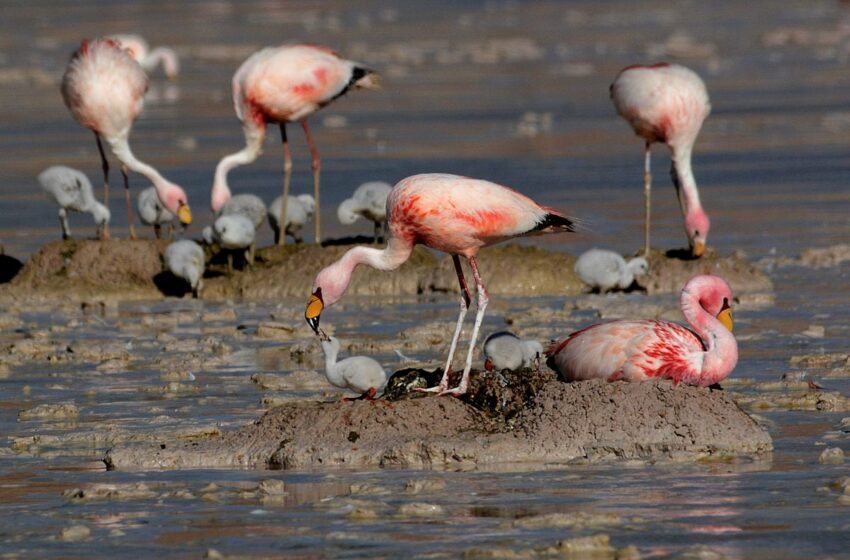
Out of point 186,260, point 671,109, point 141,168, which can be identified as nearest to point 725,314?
point 186,260

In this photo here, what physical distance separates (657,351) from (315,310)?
68.3 inches

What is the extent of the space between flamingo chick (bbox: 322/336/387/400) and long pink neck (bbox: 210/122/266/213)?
690 cm

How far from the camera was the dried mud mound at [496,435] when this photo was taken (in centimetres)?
858

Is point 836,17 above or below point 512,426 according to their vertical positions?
above

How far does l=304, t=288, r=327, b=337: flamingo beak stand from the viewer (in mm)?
9469

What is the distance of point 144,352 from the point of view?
1213 centimetres

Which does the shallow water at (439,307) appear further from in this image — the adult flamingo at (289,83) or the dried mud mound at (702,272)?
the adult flamingo at (289,83)

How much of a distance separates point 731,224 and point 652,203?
169 centimetres

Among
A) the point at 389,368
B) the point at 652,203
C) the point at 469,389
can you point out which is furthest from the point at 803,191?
the point at 469,389

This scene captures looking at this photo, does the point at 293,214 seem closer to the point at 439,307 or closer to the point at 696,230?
the point at 439,307

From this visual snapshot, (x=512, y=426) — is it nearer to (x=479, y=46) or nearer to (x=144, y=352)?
(x=144, y=352)

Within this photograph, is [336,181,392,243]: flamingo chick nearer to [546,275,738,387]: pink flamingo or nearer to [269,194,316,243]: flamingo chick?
[269,194,316,243]: flamingo chick

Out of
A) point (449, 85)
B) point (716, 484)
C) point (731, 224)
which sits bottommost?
point (716, 484)

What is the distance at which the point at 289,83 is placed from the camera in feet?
55.1
